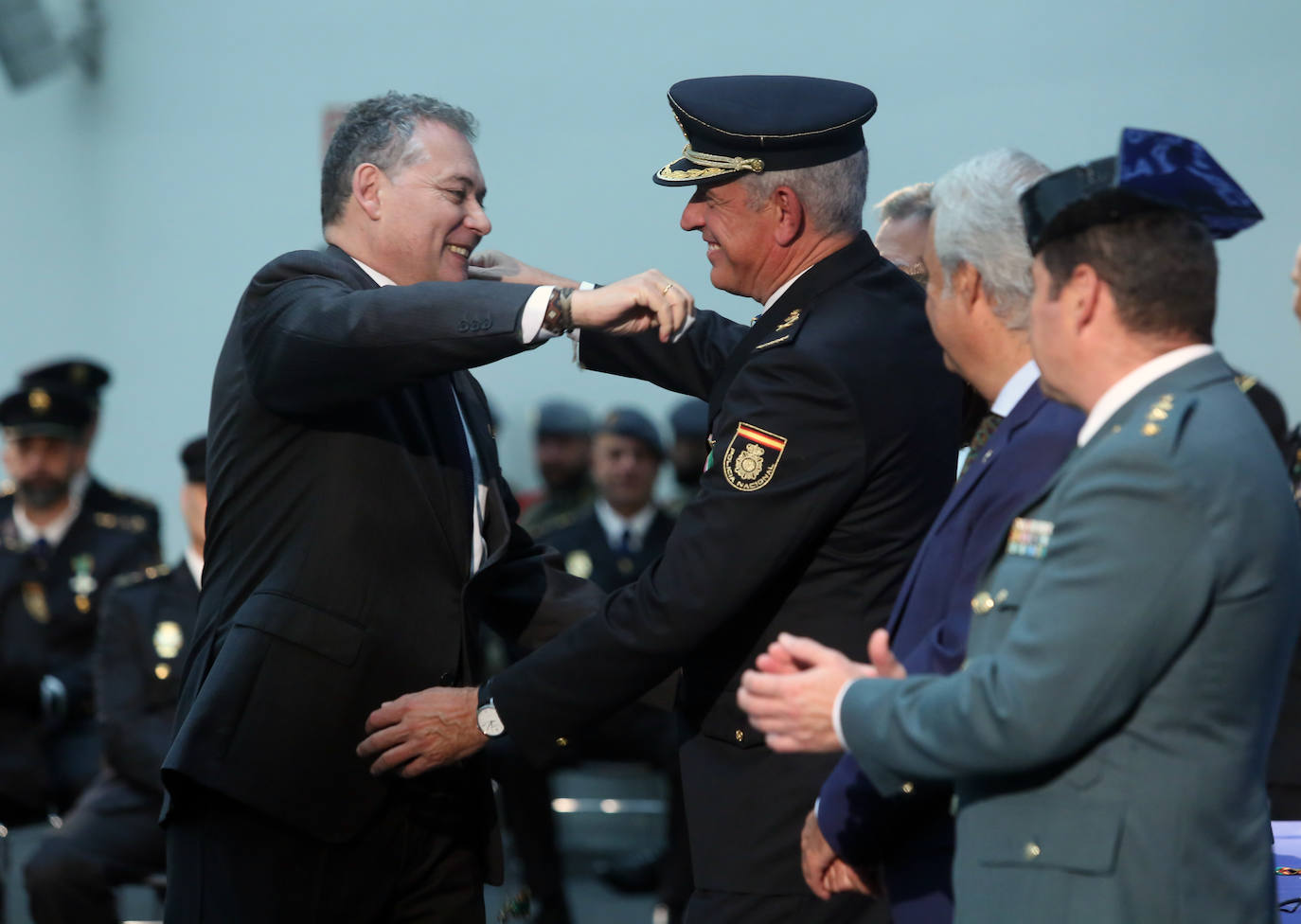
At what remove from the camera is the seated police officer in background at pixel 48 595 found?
545cm

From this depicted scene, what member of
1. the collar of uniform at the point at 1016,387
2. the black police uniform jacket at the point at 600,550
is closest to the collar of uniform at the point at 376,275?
the collar of uniform at the point at 1016,387

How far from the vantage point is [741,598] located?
8.28ft

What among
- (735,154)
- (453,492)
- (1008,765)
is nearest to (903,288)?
(735,154)

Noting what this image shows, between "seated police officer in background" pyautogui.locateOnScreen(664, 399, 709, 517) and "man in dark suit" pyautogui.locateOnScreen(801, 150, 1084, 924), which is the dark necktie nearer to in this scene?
"man in dark suit" pyautogui.locateOnScreen(801, 150, 1084, 924)

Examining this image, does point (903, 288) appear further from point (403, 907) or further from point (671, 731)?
point (671, 731)

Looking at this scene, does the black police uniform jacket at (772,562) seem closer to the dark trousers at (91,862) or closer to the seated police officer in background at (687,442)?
the dark trousers at (91,862)

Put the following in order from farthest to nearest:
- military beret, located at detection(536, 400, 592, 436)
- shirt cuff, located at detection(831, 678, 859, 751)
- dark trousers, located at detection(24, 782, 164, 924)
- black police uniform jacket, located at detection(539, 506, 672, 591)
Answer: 1. military beret, located at detection(536, 400, 592, 436)
2. black police uniform jacket, located at detection(539, 506, 672, 591)
3. dark trousers, located at detection(24, 782, 164, 924)
4. shirt cuff, located at detection(831, 678, 859, 751)

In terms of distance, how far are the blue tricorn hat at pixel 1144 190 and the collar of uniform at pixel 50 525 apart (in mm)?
4638

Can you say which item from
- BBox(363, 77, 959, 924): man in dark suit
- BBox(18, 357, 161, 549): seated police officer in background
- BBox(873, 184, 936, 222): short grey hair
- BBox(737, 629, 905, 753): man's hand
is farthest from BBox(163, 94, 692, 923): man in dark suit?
BBox(18, 357, 161, 549): seated police officer in background

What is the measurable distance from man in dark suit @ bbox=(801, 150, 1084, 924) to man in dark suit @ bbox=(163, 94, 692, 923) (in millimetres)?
469

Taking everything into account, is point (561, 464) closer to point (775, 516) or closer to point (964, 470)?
point (775, 516)

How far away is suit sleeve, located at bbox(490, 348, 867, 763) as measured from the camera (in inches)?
98.7

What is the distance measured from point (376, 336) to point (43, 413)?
151 inches

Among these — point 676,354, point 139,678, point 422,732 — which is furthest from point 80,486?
point 422,732
